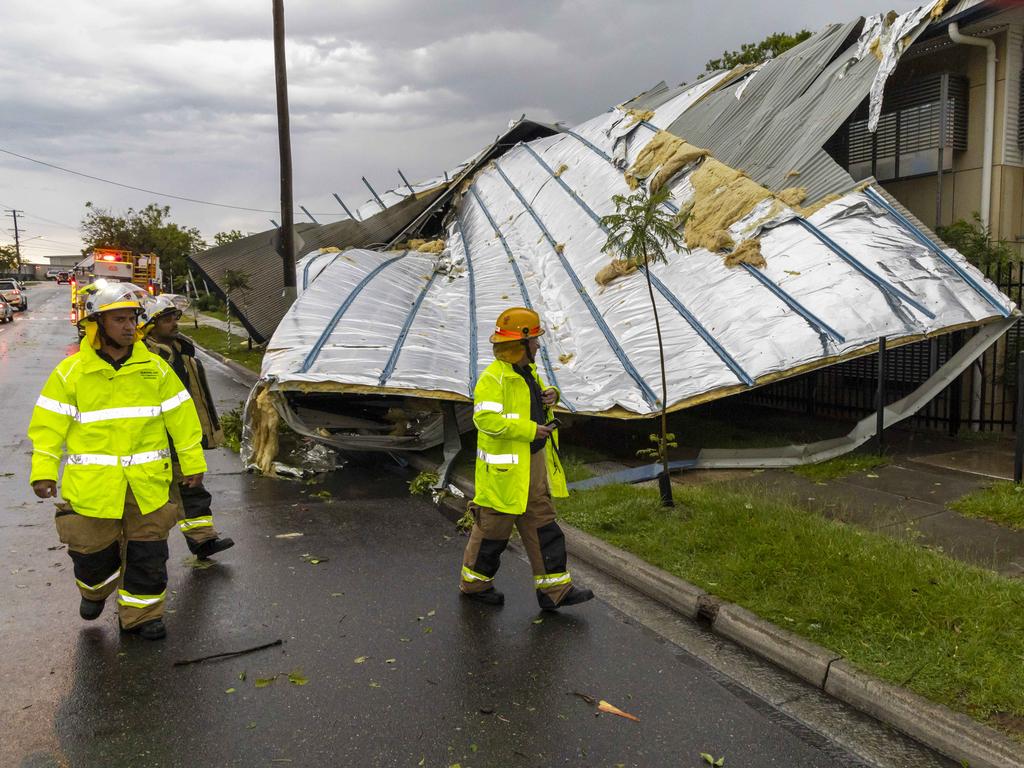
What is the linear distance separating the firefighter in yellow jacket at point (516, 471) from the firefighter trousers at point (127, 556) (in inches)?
71.8

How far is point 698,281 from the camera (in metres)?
9.52

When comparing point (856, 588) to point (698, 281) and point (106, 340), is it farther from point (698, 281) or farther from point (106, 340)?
point (698, 281)

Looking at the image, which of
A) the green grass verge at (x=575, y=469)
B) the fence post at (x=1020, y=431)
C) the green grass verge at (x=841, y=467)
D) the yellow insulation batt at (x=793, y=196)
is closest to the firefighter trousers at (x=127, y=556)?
the green grass verge at (x=575, y=469)

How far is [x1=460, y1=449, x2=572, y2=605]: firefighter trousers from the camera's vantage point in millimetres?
4836

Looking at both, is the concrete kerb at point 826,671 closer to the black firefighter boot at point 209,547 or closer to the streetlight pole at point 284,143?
the black firefighter boot at point 209,547

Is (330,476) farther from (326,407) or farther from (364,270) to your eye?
(364,270)

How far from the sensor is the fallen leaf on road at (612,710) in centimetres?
369

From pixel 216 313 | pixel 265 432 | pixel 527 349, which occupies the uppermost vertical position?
pixel 216 313

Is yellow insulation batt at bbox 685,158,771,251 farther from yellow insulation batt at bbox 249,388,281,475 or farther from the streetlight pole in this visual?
the streetlight pole

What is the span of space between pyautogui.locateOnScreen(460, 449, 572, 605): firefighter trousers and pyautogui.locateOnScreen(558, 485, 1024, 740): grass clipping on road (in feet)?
2.94

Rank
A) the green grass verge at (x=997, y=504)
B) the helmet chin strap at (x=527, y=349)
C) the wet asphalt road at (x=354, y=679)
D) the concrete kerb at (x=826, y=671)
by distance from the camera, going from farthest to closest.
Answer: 1. the green grass verge at (x=997, y=504)
2. the helmet chin strap at (x=527, y=349)
3. the wet asphalt road at (x=354, y=679)
4. the concrete kerb at (x=826, y=671)

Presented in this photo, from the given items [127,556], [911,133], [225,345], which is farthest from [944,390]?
[225,345]

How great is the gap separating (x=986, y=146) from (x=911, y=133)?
99cm

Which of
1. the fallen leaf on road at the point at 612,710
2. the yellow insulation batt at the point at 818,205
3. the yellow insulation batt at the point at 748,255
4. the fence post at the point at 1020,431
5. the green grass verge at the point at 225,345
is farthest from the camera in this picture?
the green grass verge at the point at 225,345
